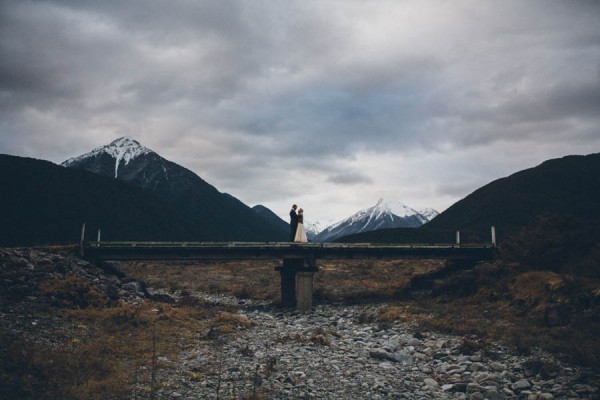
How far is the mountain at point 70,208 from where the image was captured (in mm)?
97875

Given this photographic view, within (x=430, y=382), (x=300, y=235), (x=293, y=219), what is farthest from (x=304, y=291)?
(x=430, y=382)

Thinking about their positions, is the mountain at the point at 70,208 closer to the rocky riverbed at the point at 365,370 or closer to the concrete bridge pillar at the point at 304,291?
the concrete bridge pillar at the point at 304,291

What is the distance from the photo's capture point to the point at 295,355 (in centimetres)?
1593

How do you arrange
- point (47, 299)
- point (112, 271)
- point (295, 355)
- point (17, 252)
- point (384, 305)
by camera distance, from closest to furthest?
point (295, 355) → point (47, 299) → point (17, 252) → point (384, 305) → point (112, 271)

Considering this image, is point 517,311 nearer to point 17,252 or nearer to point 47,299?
point 47,299

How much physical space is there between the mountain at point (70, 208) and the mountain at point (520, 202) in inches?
2807

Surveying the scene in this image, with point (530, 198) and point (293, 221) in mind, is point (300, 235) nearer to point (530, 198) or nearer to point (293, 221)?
point (293, 221)

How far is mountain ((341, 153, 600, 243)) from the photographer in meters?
103

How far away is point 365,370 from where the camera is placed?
47.0 feet

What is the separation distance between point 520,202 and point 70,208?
131 metres

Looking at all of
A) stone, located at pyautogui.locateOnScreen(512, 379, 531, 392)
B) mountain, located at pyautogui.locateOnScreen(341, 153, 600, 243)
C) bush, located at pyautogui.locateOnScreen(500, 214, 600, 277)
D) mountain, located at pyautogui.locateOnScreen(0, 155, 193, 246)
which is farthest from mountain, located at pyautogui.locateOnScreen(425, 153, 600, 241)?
mountain, located at pyautogui.locateOnScreen(0, 155, 193, 246)

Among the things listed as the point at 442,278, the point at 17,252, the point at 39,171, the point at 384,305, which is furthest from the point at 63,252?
the point at 39,171

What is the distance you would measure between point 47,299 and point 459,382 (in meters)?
20.1

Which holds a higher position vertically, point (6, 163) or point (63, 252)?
point (6, 163)
